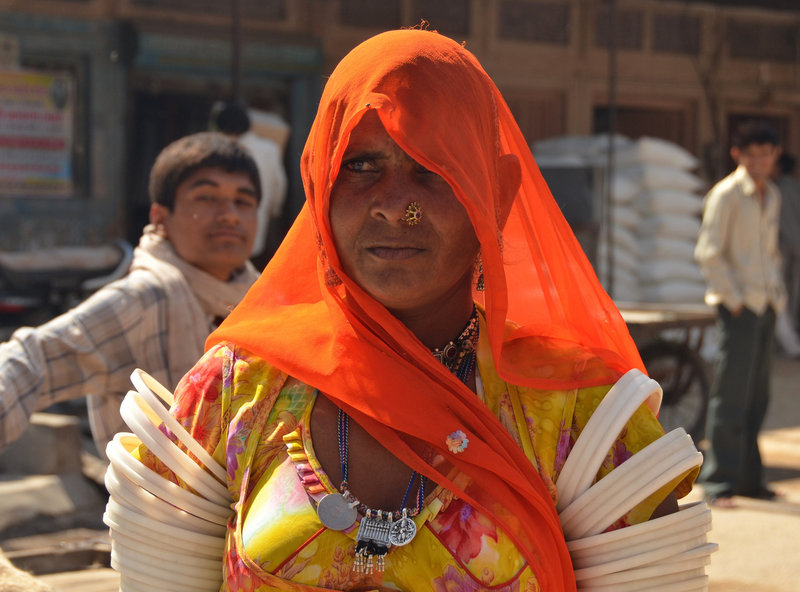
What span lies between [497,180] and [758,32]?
36.2 feet

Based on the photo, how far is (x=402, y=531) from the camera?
1377mm

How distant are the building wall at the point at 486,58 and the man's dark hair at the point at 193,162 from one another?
523 centimetres

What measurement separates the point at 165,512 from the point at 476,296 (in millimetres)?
573

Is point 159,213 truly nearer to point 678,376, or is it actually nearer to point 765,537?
point 765,537

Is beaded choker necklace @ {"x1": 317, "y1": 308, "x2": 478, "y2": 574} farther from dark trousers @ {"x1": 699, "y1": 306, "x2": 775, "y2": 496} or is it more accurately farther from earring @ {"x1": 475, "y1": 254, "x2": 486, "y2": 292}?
dark trousers @ {"x1": 699, "y1": 306, "x2": 775, "y2": 496}

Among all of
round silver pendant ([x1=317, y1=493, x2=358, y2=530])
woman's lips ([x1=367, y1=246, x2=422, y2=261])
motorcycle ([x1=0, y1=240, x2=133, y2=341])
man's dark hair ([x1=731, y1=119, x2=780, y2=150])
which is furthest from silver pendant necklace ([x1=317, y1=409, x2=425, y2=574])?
motorcycle ([x1=0, y1=240, x2=133, y2=341])

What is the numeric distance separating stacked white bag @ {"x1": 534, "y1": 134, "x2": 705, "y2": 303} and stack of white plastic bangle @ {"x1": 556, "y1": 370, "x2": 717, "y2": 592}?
844 cm

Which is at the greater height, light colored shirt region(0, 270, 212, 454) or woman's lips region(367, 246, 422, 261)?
woman's lips region(367, 246, 422, 261)

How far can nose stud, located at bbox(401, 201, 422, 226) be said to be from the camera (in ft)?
4.72

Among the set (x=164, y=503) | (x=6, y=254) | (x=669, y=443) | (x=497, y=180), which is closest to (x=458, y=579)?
(x=669, y=443)

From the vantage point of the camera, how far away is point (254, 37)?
859 centimetres

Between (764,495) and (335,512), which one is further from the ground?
(335,512)

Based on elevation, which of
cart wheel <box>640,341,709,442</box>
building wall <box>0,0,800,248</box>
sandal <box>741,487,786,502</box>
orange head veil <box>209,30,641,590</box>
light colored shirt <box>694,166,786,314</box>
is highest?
building wall <box>0,0,800,248</box>

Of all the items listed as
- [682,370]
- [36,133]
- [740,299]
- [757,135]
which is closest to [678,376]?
[682,370]
